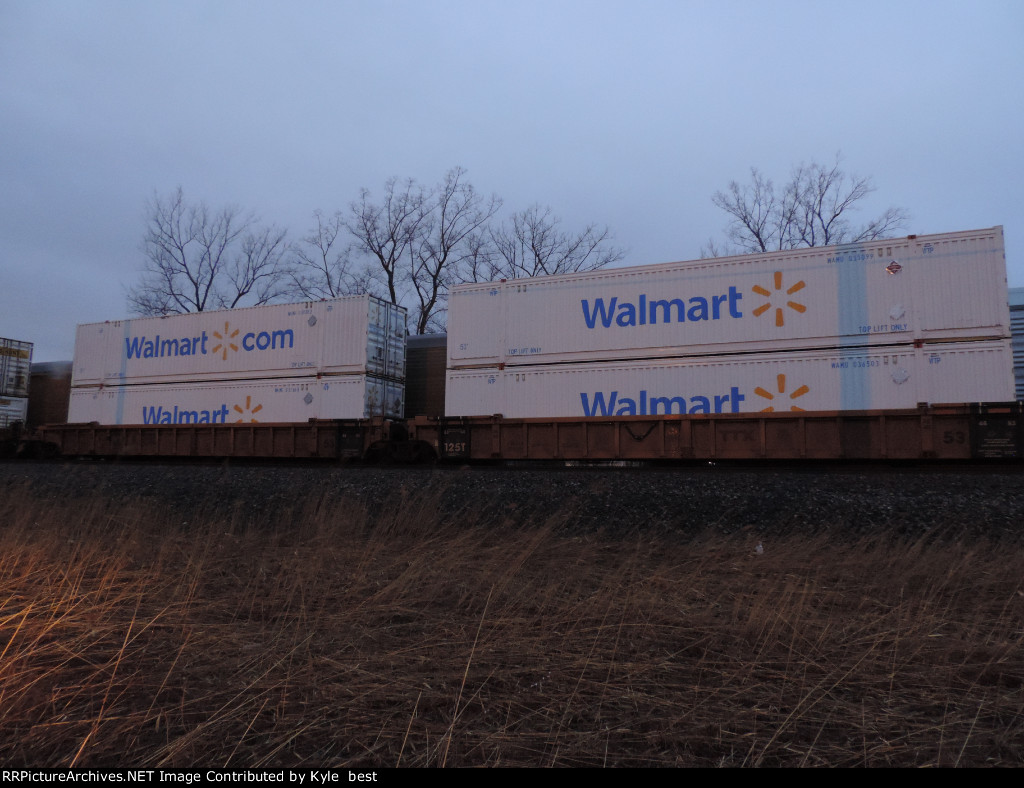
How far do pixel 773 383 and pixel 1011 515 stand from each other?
5.78 meters

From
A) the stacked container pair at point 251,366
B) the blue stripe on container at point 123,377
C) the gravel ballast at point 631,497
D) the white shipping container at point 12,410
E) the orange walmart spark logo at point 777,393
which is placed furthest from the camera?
the white shipping container at point 12,410

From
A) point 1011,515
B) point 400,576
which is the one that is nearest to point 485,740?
point 400,576

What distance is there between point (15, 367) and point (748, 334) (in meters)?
24.7

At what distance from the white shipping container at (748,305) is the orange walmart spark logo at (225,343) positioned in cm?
653

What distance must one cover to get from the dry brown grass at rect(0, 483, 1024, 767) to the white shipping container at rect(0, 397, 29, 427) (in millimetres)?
21577

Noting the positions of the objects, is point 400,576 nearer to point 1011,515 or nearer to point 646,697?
point 646,697

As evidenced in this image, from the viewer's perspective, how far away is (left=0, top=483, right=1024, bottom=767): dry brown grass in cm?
199

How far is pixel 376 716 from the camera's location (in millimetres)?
2166

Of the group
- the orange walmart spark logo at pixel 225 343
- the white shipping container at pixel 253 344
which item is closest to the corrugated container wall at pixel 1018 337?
the white shipping container at pixel 253 344

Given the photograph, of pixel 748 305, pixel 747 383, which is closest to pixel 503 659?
pixel 747 383

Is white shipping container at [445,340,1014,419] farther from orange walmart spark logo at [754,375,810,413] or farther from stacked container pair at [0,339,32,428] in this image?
stacked container pair at [0,339,32,428]

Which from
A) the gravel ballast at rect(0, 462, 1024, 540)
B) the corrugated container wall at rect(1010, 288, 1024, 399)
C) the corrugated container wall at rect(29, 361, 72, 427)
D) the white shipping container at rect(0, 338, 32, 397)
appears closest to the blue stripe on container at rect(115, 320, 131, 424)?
the corrugated container wall at rect(29, 361, 72, 427)

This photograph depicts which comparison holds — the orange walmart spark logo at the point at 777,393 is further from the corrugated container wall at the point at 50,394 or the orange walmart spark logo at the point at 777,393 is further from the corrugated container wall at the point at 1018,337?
the corrugated container wall at the point at 50,394

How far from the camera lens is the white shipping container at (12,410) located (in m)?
21.4
